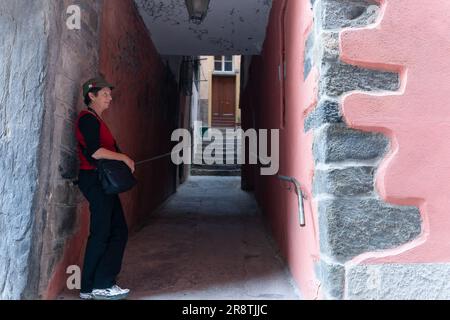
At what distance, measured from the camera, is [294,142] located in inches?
102

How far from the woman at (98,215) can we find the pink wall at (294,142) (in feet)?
3.29

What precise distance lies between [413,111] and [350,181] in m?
0.42

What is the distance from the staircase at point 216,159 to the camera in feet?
35.2

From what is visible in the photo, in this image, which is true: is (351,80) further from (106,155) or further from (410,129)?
(106,155)

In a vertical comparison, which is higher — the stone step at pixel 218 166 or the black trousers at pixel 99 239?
the stone step at pixel 218 166

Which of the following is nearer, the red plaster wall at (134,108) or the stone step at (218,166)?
the red plaster wall at (134,108)

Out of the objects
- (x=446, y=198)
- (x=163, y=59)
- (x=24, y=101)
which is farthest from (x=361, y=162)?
(x=163, y=59)

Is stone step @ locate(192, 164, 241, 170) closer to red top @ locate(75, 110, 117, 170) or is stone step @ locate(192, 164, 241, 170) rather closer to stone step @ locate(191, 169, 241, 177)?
stone step @ locate(191, 169, 241, 177)

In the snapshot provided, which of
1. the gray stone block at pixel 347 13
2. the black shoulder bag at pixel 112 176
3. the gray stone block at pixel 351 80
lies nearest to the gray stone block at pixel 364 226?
the gray stone block at pixel 351 80

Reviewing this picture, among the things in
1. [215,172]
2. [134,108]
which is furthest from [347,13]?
[215,172]

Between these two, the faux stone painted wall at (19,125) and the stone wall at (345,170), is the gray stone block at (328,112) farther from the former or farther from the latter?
the faux stone painted wall at (19,125)

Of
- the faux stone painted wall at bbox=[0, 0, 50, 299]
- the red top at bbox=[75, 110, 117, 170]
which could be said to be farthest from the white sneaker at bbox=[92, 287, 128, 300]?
the red top at bbox=[75, 110, 117, 170]

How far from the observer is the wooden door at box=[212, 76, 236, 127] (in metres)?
16.7
